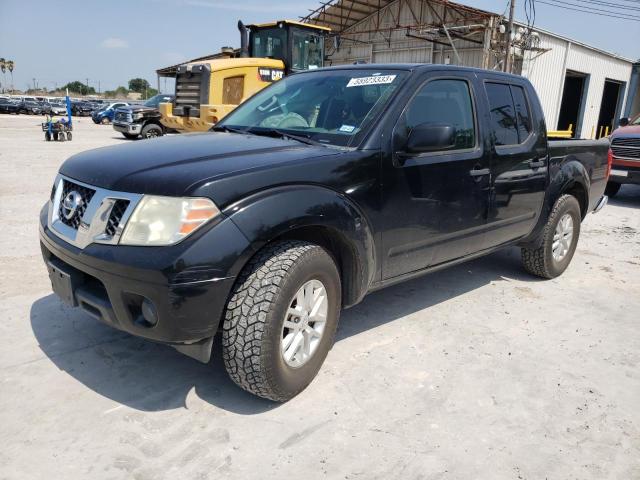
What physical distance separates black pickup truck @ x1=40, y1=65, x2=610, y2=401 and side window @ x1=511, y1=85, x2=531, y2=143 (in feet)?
0.26

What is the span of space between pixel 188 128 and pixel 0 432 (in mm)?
10365

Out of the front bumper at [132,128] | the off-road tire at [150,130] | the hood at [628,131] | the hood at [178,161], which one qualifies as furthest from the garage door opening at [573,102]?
the hood at [178,161]

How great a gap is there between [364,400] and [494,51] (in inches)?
817

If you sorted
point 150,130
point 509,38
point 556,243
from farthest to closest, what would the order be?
point 509,38 → point 150,130 → point 556,243

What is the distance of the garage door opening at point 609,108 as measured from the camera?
28094 mm

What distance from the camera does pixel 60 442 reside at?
244 cm

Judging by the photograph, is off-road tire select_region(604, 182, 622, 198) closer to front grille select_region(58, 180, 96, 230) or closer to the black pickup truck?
the black pickup truck

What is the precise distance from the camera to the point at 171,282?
229cm

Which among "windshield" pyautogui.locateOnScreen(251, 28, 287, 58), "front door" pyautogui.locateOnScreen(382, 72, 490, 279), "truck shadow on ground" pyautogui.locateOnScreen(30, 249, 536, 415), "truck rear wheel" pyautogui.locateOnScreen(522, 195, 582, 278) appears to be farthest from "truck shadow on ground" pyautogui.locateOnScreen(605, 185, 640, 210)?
"windshield" pyautogui.locateOnScreen(251, 28, 287, 58)

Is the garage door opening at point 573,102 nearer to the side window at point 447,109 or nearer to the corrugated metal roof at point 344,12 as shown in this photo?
the corrugated metal roof at point 344,12

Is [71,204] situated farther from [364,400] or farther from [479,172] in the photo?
[479,172]

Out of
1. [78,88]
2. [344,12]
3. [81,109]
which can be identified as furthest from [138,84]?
[344,12]

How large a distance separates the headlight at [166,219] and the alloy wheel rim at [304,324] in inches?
26.4

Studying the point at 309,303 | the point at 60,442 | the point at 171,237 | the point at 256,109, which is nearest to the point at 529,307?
the point at 309,303
